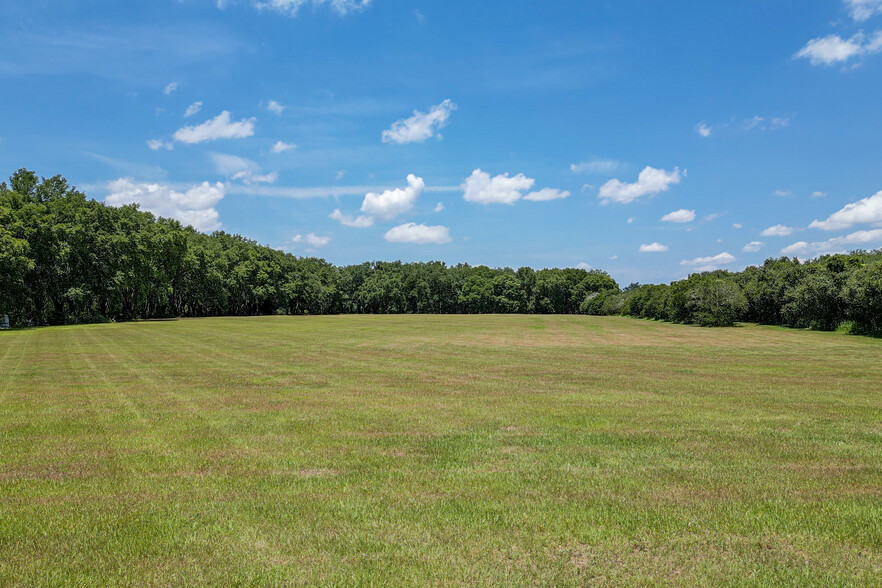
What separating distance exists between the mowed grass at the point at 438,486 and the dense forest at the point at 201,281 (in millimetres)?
55330

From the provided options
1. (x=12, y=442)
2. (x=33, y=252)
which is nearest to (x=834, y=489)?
(x=12, y=442)

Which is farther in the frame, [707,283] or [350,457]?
[707,283]

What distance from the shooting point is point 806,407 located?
1466 cm

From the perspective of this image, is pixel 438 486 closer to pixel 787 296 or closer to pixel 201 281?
pixel 787 296

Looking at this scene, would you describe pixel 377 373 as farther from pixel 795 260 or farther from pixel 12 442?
pixel 795 260

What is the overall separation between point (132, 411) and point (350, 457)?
7754 mm

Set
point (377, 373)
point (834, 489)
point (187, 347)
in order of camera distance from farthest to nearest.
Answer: point (187, 347) < point (377, 373) < point (834, 489)

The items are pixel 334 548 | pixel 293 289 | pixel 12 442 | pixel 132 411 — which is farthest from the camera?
pixel 293 289

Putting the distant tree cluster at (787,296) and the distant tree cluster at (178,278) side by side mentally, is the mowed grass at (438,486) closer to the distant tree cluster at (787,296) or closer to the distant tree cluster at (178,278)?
the distant tree cluster at (787,296)

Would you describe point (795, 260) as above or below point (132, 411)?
above

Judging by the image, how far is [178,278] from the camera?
10044 cm

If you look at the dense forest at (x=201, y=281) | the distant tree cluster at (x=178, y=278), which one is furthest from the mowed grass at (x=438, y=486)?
the distant tree cluster at (x=178, y=278)

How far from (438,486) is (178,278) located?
105358 millimetres

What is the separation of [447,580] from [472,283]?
161132mm
